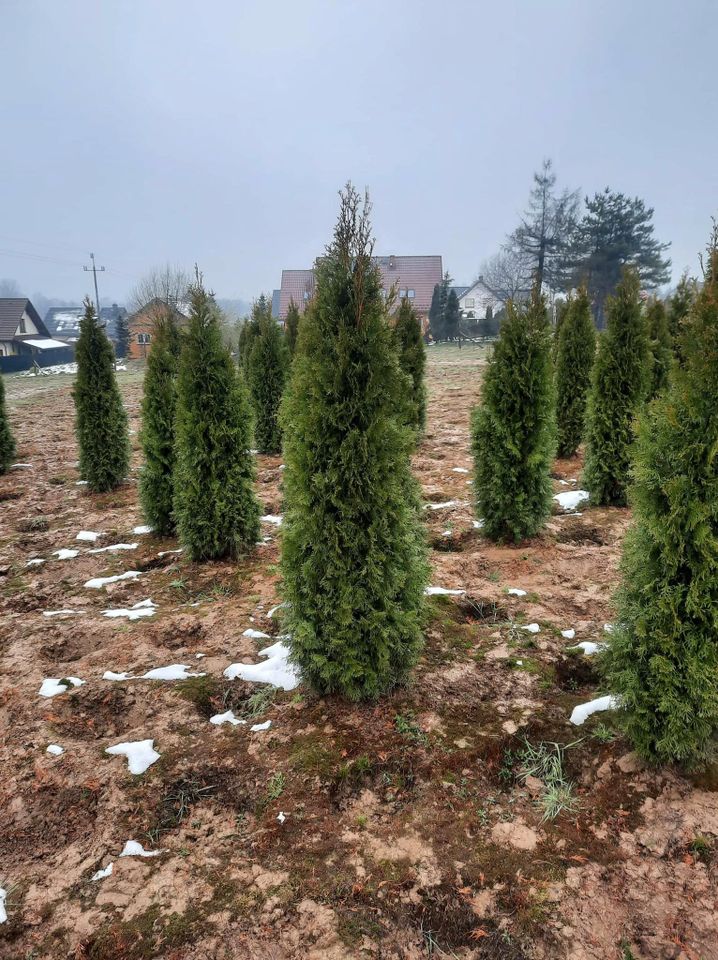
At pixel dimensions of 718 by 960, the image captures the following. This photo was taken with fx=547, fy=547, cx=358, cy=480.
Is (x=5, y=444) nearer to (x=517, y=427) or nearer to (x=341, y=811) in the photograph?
(x=517, y=427)

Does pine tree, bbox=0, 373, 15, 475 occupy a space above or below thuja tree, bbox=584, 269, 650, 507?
below

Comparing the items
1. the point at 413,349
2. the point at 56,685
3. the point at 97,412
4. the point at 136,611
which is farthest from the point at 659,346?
the point at 56,685

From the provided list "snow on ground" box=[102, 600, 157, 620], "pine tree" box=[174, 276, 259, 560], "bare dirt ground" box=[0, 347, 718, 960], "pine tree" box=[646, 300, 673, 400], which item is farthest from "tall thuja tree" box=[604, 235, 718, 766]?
"pine tree" box=[646, 300, 673, 400]

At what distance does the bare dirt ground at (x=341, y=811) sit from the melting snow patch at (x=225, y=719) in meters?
0.07

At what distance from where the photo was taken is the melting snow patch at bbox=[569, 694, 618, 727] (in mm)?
3428

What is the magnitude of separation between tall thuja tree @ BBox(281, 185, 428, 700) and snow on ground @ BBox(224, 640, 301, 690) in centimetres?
36

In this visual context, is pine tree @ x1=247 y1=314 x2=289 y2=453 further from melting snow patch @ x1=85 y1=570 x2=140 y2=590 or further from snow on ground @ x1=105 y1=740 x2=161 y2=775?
snow on ground @ x1=105 y1=740 x2=161 y2=775

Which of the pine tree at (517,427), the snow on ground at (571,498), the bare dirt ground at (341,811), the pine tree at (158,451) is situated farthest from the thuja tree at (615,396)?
the pine tree at (158,451)

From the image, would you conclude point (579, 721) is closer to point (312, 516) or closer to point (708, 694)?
point (708, 694)

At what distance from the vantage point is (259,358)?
1205 cm

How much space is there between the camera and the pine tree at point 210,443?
592 centimetres

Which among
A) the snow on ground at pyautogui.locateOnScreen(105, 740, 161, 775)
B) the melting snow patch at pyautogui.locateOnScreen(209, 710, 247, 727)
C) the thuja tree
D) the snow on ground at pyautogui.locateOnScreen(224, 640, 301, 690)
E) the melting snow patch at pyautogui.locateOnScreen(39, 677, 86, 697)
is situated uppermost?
the thuja tree

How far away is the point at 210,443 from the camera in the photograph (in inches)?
235

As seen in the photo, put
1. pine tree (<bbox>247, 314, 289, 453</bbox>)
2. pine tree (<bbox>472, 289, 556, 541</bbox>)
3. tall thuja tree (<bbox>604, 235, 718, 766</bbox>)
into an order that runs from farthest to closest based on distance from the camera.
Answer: pine tree (<bbox>247, 314, 289, 453</bbox>)
pine tree (<bbox>472, 289, 556, 541</bbox>)
tall thuja tree (<bbox>604, 235, 718, 766</bbox>)
